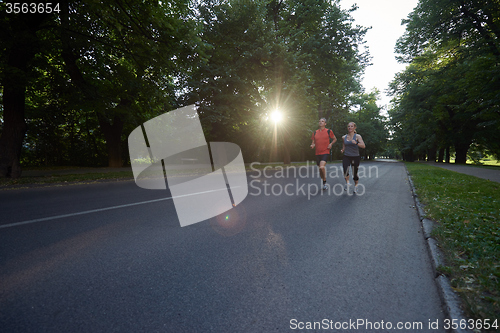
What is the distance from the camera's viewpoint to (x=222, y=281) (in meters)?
2.29

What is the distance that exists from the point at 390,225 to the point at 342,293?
2739 mm

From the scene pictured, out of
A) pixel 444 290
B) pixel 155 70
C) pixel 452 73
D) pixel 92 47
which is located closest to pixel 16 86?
pixel 92 47

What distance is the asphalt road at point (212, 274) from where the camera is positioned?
1.78 m

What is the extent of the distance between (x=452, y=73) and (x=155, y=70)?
2625cm

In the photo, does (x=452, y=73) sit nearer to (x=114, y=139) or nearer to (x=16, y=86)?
(x=114, y=139)

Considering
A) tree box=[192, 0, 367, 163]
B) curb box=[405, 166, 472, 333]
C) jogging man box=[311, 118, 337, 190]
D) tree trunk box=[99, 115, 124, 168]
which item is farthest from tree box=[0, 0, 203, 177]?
curb box=[405, 166, 472, 333]

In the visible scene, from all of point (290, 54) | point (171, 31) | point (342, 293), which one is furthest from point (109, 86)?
point (342, 293)

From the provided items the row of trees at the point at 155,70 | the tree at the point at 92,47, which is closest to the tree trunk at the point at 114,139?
the row of trees at the point at 155,70

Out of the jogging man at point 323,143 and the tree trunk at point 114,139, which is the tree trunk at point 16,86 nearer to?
the tree trunk at point 114,139

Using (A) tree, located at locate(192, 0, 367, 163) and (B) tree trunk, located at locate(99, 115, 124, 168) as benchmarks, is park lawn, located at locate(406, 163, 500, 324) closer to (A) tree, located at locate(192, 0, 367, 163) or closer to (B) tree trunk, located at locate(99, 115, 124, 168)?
(A) tree, located at locate(192, 0, 367, 163)

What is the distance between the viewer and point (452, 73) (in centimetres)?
2277

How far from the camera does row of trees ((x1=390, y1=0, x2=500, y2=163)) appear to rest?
48.5 ft

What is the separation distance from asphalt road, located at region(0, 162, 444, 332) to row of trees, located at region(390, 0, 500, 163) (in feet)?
49.3

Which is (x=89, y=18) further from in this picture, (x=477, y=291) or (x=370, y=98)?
(x=370, y=98)
